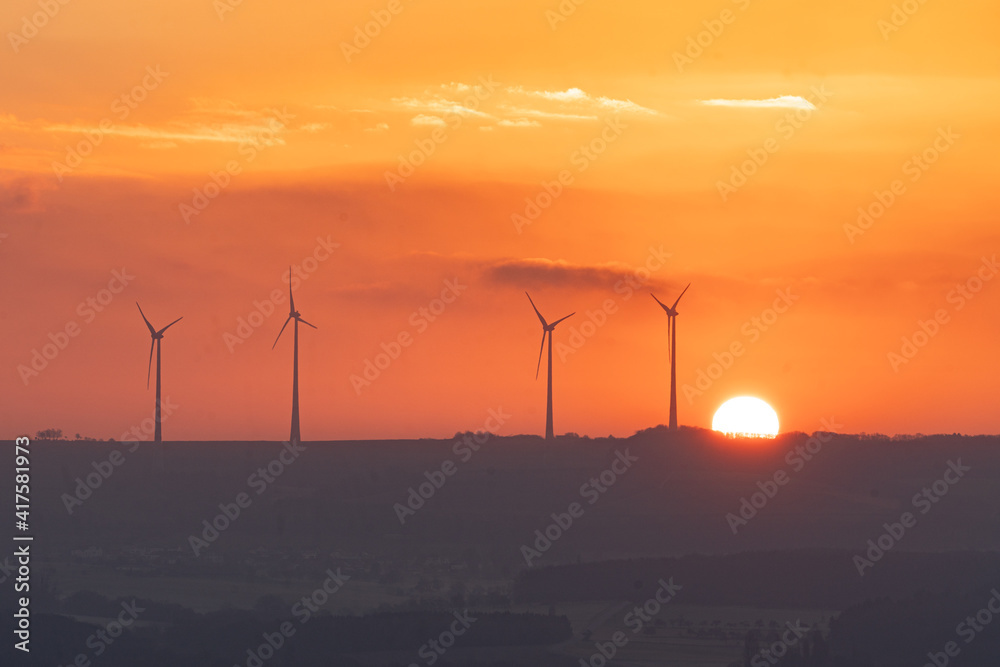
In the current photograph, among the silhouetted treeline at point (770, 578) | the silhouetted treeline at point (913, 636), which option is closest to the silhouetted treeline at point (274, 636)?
the silhouetted treeline at point (913, 636)

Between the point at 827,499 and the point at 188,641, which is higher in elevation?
the point at 827,499

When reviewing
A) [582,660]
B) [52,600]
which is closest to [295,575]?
[52,600]

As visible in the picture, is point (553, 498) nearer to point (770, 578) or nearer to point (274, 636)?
point (770, 578)

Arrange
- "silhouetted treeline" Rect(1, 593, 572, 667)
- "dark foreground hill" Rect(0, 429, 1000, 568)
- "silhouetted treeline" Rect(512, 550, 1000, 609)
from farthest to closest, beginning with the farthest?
1. "dark foreground hill" Rect(0, 429, 1000, 568)
2. "silhouetted treeline" Rect(512, 550, 1000, 609)
3. "silhouetted treeline" Rect(1, 593, 572, 667)

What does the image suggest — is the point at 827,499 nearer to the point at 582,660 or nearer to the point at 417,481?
the point at 417,481

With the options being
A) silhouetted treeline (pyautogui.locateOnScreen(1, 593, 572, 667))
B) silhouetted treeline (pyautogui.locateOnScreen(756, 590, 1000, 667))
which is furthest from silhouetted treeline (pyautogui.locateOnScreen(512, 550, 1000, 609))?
silhouetted treeline (pyautogui.locateOnScreen(1, 593, 572, 667))

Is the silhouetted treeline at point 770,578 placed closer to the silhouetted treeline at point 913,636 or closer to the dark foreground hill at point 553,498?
the silhouetted treeline at point 913,636

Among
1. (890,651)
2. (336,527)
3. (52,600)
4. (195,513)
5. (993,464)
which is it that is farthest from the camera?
(993,464)

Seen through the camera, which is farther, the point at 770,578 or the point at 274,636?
the point at 770,578

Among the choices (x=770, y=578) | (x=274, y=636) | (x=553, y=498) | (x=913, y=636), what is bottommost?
(x=274, y=636)

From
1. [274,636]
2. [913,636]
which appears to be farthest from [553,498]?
[913,636]

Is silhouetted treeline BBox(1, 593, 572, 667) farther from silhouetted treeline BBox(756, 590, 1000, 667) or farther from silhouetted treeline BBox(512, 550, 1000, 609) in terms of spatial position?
silhouetted treeline BBox(512, 550, 1000, 609)
